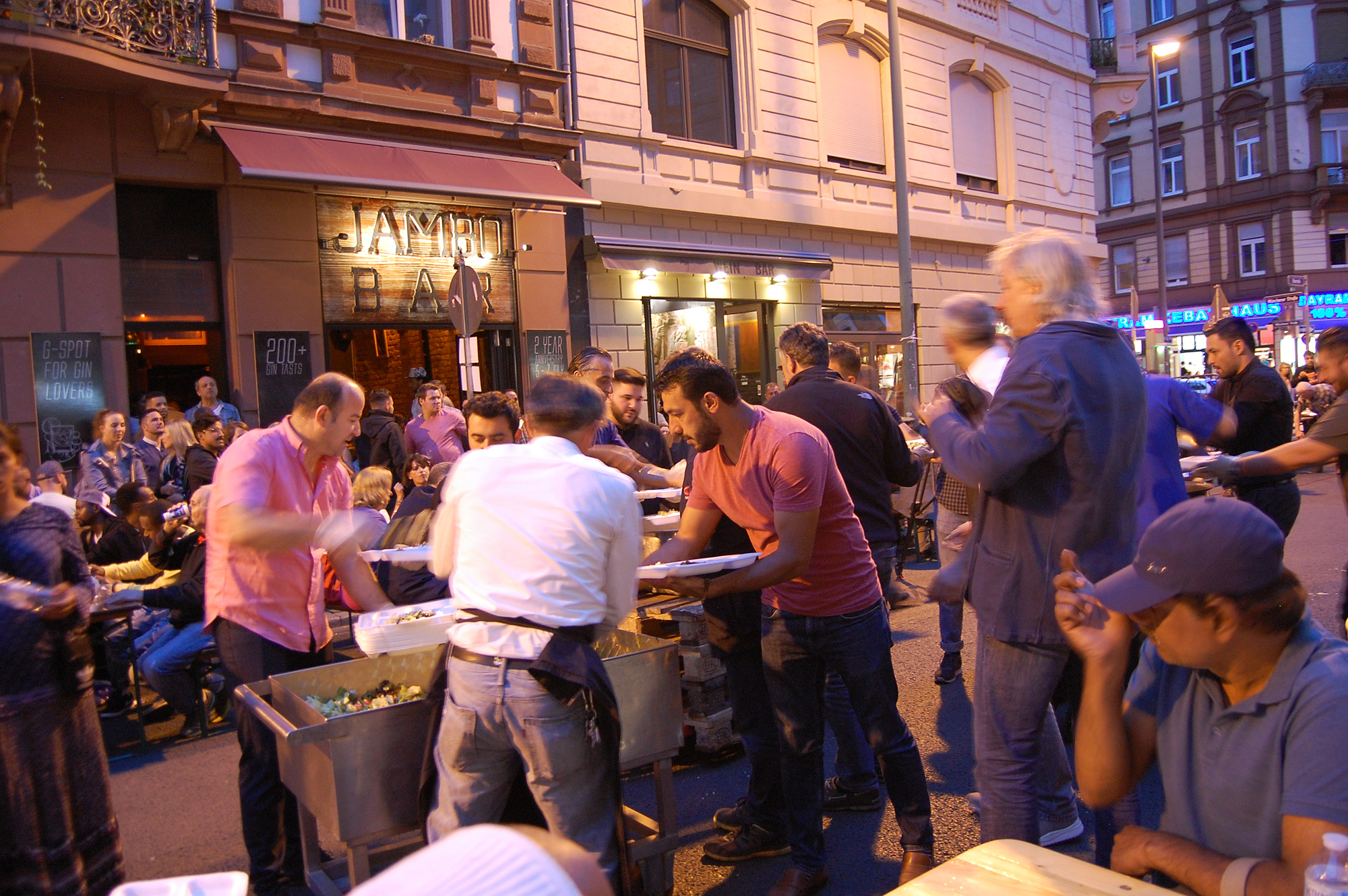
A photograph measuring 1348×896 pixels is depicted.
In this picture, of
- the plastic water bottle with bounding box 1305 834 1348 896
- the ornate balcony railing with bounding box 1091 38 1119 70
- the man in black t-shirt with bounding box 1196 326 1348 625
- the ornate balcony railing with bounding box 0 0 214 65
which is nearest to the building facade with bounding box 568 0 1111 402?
the ornate balcony railing with bounding box 1091 38 1119 70

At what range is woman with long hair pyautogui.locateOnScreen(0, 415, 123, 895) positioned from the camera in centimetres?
301

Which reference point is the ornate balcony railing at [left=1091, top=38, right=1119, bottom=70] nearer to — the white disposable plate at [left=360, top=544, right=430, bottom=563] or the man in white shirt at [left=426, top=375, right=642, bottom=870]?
the white disposable plate at [left=360, top=544, right=430, bottom=563]

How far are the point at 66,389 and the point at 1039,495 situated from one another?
987 centimetres

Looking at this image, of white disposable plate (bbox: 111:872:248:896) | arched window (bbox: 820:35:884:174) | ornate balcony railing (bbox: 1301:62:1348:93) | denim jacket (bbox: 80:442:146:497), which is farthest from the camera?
ornate balcony railing (bbox: 1301:62:1348:93)

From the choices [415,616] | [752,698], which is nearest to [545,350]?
[415,616]

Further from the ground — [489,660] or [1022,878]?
[489,660]

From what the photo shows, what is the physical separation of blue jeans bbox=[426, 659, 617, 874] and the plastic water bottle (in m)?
1.74

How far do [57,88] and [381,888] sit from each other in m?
11.1

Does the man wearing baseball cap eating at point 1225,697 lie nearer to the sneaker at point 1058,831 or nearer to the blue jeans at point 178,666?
the sneaker at point 1058,831

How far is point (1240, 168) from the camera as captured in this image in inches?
1540

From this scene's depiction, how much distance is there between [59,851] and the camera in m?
3.11

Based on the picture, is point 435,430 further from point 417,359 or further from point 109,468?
point 417,359

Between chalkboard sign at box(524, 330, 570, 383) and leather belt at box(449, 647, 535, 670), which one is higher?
chalkboard sign at box(524, 330, 570, 383)

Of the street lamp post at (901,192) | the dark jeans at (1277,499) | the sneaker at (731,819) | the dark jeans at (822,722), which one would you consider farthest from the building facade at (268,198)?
the dark jeans at (1277,499)
